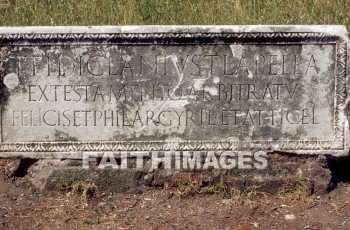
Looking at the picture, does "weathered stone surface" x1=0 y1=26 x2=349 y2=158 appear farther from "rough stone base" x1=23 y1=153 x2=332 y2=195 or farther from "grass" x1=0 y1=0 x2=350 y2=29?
"grass" x1=0 y1=0 x2=350 y2=29

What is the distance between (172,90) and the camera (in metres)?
4.68

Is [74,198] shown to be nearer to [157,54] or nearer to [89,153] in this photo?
[89,153]

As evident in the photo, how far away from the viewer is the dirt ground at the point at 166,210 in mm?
4387

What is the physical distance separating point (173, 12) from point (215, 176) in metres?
2.59

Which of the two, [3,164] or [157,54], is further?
[3,164]

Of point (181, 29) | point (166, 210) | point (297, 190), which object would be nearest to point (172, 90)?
point (181, 29)

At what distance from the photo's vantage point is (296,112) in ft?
15.4

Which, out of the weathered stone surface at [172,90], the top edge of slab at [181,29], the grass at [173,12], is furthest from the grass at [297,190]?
the grass at [173,12]

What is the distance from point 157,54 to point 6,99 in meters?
1.12

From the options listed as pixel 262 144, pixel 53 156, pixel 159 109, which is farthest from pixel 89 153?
pixel 262 144

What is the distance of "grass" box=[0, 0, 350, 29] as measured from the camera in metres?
6.76

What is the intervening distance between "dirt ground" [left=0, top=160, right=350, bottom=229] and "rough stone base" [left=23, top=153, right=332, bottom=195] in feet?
0.24

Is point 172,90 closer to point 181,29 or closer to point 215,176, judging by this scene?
point 181,29

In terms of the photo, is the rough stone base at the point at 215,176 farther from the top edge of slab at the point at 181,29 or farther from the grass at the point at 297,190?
the top edge of slab at the point at 181,29
